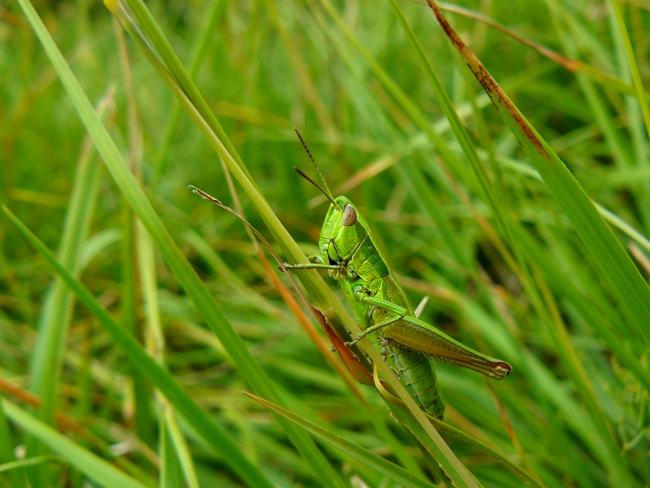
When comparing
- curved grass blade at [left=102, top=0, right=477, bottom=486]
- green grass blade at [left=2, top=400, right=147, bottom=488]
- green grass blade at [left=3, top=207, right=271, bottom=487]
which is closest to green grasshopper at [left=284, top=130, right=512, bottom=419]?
curved grass blade at [left=102, top=0, right=477, bottom=486]

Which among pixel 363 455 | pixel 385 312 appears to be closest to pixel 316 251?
pixel 385 312

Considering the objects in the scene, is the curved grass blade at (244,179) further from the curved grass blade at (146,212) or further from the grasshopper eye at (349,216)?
the grasshopper eye at (349,216)

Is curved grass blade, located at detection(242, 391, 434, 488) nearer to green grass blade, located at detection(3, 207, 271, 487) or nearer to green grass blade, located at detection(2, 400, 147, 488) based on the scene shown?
green grass blade, located at detection(3, 207, 271, 487)

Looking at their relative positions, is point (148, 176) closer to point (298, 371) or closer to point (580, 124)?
point (298, 371)

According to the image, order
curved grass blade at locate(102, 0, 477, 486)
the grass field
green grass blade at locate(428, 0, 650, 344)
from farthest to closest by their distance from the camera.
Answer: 1. the grass field
2. green grass blade at locate(428, 0, 650, 344)
3. curved grass blade at locate(102, 0, 477, 486)

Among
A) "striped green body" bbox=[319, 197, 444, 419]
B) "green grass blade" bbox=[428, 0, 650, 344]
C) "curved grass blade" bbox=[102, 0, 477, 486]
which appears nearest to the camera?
"curved grass blade" bbox=[102, 0, 477, 486]

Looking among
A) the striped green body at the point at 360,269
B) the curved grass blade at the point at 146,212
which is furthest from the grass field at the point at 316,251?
the striped green body at the point at 360,269

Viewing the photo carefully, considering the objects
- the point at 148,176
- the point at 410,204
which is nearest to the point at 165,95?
the point at 148,176
